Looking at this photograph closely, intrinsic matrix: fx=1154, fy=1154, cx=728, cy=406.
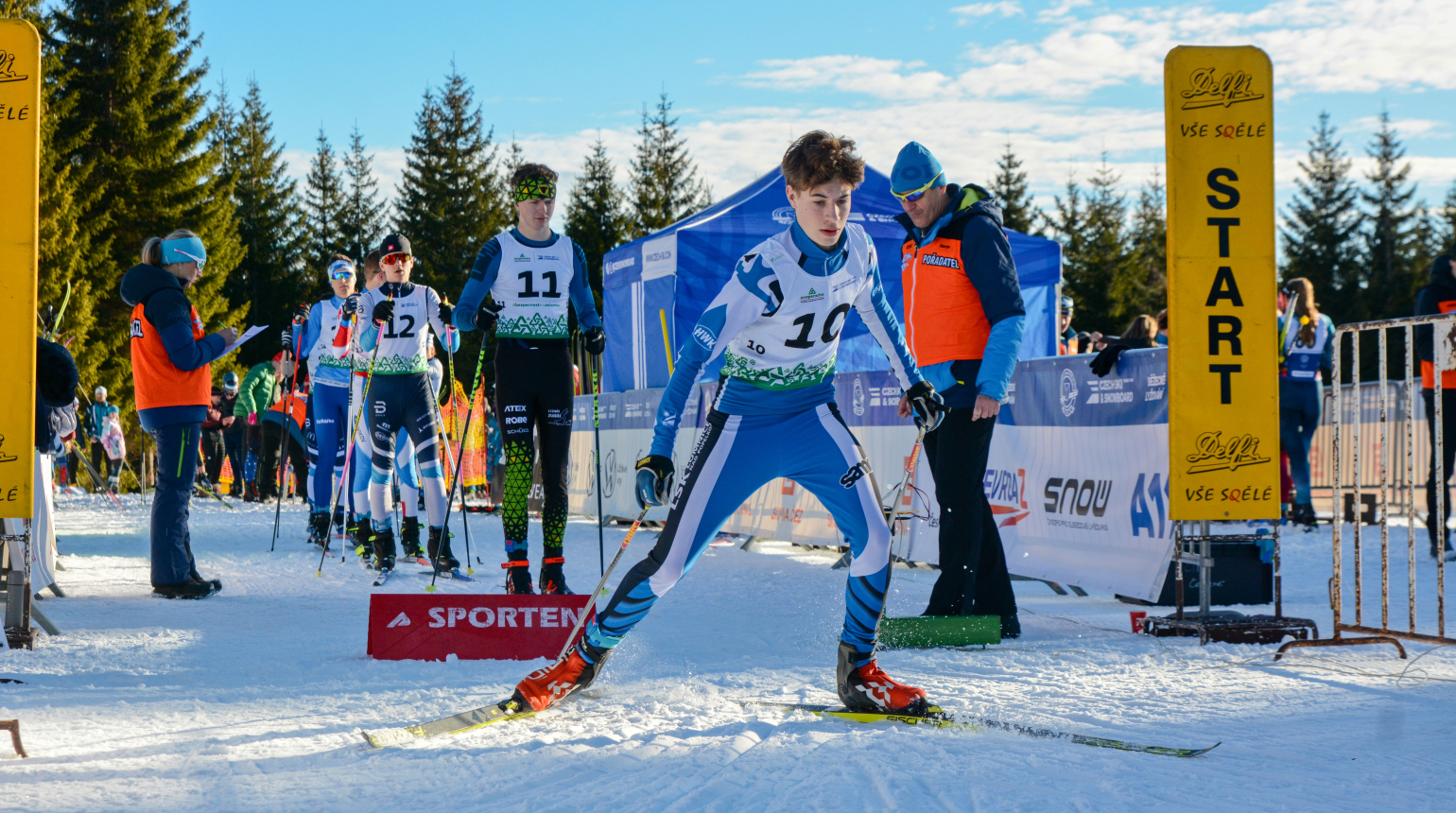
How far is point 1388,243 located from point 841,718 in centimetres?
5406

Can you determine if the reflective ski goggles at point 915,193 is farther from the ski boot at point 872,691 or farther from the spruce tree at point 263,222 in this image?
the spruce tree at point 263,222

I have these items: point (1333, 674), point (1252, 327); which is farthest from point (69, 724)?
point (1252, 327)

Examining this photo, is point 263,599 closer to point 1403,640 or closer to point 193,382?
point 193,382

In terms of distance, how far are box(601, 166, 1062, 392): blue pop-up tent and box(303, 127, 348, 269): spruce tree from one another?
137ft

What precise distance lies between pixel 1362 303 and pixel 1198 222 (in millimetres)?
48388

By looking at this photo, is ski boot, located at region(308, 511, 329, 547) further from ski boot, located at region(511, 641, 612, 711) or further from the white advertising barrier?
ski boot, located at region(511, 641, 612, 711)

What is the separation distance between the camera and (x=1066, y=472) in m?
7.34

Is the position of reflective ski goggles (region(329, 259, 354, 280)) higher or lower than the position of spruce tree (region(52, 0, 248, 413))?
lower

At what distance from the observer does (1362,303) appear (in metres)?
47.2

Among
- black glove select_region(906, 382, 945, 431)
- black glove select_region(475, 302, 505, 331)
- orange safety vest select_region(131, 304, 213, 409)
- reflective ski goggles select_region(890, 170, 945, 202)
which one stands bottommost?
black glove select_region(906, 382, 945, 431)

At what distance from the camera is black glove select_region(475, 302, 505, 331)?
19.3 ft

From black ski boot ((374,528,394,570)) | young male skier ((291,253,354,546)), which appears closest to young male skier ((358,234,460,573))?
black ski boot ((374,528,394,570))

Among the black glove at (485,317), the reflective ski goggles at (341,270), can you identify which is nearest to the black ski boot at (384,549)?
the black glove at (485,317)

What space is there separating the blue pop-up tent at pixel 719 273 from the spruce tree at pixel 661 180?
41076 millimetres
